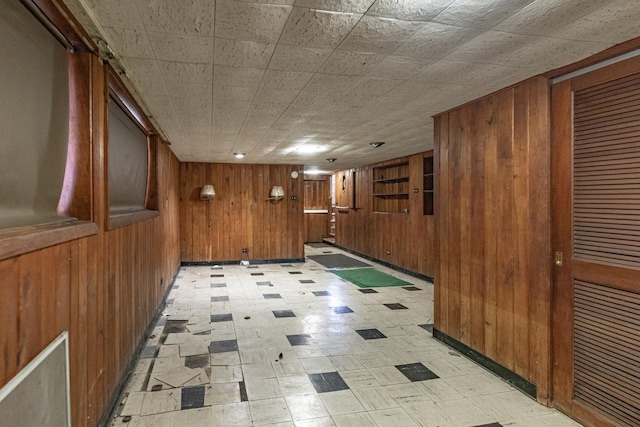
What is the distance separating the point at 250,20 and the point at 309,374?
2473 mm

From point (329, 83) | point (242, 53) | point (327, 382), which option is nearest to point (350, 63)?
point (329, 83)

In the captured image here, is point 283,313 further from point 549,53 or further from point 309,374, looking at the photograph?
point 549,53

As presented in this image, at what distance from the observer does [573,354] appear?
2.38 metres

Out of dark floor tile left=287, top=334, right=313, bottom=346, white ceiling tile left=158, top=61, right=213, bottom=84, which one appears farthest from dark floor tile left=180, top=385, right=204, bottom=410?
white ceiling tile left=158, top=61, right=213, bottom=84

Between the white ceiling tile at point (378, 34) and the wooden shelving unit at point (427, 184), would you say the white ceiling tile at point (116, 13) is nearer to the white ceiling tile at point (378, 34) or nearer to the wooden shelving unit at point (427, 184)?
the white ceiling tile at point (378, 34)

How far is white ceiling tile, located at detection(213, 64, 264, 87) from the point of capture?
2420 mm

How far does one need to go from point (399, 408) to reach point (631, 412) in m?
1.27

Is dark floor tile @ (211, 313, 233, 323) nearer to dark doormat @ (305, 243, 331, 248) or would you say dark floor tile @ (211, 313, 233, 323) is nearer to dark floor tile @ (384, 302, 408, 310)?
dark floor tile @ (384, 302, 408, 310)

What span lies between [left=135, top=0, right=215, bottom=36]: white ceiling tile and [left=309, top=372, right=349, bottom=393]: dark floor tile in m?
2.40

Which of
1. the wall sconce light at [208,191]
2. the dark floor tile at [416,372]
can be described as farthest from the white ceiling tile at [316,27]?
the wall sconce light at [208,191]

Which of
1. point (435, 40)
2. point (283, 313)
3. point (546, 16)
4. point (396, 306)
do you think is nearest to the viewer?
point (546, 16)

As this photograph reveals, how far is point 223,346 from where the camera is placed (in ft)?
11.4

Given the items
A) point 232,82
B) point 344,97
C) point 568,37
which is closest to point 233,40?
point 232,82

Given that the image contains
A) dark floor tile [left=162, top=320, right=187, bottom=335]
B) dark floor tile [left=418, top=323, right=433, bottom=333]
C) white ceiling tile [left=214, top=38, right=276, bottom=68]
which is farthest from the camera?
dark floor tile [left=418, top=323, right=433, bottom=333]
